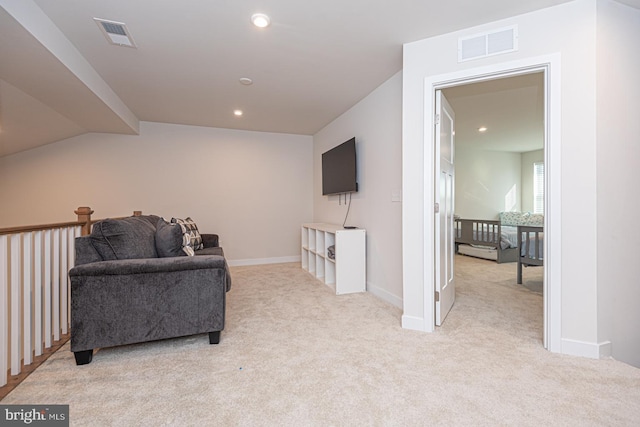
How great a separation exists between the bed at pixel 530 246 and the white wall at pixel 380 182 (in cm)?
201

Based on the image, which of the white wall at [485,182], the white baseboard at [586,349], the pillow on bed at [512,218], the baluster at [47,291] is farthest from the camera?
the white wall at [485,182]

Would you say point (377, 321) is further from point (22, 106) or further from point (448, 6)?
point (22, 106)

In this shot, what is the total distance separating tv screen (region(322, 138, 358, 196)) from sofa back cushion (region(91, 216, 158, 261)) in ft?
7.72

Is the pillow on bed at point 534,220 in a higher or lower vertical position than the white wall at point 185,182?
lower

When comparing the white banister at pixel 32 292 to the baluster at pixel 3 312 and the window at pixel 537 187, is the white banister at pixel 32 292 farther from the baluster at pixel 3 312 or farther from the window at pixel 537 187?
the window at pixel 537 187

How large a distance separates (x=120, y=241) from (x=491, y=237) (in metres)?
5.73

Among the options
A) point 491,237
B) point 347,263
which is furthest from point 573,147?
point 491,237

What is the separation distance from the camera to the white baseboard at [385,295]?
290 centimetres

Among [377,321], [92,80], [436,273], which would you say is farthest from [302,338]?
[92,80]

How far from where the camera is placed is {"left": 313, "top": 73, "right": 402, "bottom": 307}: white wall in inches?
116

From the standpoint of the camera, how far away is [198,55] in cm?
251

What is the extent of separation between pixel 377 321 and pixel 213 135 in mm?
3910

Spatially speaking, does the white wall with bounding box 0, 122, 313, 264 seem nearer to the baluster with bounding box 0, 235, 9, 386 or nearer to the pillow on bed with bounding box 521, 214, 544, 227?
the baluster with bounding box 0, 235, 9, 386

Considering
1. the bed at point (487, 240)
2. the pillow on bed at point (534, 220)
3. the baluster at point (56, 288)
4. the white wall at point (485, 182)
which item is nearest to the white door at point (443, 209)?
the baluster at point (56, 288)
